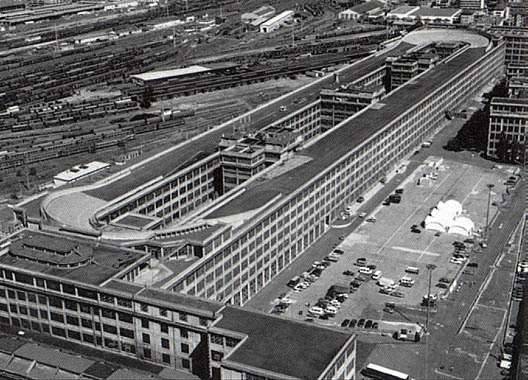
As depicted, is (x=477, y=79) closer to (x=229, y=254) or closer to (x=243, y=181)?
(x=243, y=181)

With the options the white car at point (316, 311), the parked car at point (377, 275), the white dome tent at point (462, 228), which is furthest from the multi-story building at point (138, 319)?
the white dome tent at point (462, 228)

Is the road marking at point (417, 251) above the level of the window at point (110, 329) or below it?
below

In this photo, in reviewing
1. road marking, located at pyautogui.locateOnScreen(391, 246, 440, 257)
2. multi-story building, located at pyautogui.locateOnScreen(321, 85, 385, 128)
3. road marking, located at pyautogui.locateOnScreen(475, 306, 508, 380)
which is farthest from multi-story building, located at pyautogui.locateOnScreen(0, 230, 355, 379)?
multi-story building, located at pyautogui.locateOnScreen(321, 85, 385, 128)

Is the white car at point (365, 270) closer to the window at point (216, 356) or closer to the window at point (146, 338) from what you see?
the window at point (216, 356)

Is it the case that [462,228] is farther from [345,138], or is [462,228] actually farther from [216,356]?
[216,356]

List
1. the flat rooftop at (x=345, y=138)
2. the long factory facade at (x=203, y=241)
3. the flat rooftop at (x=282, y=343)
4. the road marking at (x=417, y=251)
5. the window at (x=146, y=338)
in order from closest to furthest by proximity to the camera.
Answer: the flat rooftop at (x=282, y=343), the long factory facade at (x=203, y=241), the window at (x=146, y=338), the flat rooftop at (x=345, y=138), the road marking at (x=417, y=251)

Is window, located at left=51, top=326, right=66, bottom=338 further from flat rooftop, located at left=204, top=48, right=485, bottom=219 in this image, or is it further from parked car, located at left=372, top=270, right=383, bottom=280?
parked car, located at left=372, top=270, right=383, bottom=280
